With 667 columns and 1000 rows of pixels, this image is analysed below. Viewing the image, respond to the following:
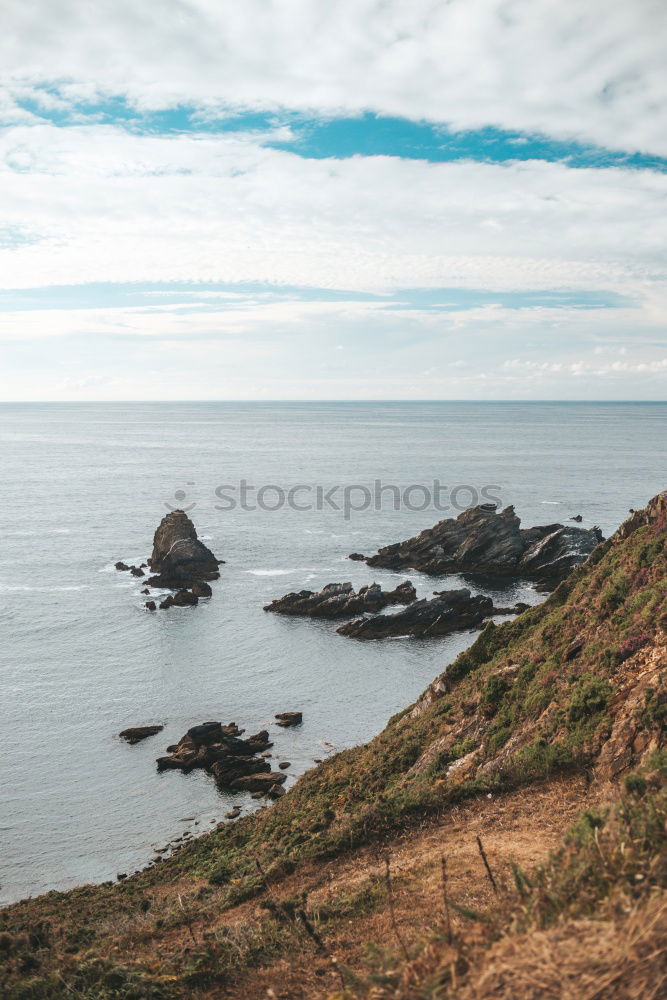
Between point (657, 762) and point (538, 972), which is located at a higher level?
point (538, 972)

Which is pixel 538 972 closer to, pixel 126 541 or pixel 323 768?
pixel 323 768

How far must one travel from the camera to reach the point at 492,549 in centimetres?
7894

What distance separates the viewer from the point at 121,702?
4525 cm

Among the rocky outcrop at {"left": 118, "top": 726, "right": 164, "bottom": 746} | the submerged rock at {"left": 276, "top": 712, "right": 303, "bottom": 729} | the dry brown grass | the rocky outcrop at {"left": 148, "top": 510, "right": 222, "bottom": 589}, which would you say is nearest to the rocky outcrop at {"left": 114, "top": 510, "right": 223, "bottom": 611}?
the rocky outcrop at {"left": 148, "top": 510, "right": 222, "bottom": 589}

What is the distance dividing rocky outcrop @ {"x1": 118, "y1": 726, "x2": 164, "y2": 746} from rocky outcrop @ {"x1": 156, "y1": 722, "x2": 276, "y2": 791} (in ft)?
8.26

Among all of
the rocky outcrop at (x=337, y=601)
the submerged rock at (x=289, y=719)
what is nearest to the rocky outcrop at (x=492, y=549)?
the rocky outcrop at (x=337, y=601)

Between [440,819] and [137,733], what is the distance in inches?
1103

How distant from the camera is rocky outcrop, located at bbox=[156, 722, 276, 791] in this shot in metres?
36.2

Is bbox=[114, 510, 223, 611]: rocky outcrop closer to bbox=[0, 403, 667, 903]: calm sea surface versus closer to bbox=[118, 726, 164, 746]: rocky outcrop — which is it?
bbox=[0, 403, 667, 903]: calm sea surface

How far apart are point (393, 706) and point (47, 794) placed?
70.3ft

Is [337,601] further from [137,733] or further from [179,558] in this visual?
[137,733]

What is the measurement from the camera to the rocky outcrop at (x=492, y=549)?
75.8 meters

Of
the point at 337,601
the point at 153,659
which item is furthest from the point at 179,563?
the point at 153,659

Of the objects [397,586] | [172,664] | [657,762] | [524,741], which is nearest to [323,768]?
[524,741]
